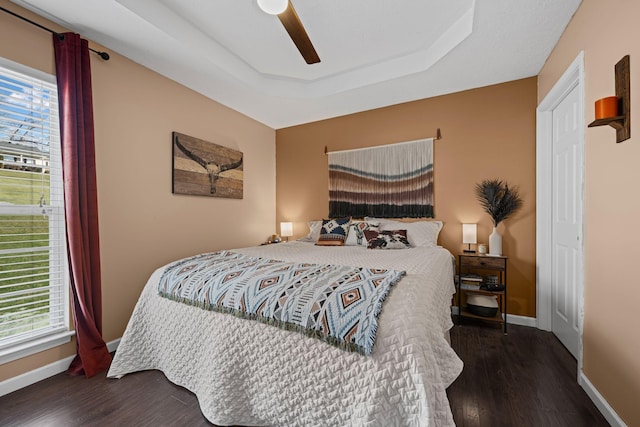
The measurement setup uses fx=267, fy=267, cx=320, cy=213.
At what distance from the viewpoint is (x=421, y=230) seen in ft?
9.96

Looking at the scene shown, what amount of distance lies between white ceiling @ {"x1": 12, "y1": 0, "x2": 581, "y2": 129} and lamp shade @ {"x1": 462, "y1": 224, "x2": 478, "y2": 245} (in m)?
1.57

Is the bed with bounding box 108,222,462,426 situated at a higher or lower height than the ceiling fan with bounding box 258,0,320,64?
lower

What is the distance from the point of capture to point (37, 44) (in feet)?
6.18

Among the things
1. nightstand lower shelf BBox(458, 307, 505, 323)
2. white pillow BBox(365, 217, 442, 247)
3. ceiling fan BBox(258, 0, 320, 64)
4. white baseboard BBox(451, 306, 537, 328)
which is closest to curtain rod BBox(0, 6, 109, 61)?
ceiling fan BBox(258, 0, 320, 64)

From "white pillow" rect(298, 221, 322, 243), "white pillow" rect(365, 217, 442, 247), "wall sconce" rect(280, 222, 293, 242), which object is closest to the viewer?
"white pillow" rect(365, 217, 442, 247)

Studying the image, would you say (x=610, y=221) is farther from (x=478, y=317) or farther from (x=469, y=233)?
(x=478, y=317)

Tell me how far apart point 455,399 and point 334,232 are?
78.3 inches

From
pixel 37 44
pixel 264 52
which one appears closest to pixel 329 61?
pixel 264 52

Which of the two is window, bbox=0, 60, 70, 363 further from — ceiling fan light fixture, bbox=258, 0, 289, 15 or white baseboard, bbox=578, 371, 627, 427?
white baseboard, bbox=578, 371, 627, 427

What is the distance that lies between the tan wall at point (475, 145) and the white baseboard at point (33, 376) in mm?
3118

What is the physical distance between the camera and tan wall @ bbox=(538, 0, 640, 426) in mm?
1309

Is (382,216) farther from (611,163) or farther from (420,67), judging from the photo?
(611,163)

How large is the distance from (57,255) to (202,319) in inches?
54.2

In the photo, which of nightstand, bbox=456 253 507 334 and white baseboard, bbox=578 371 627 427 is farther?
nightstand, bbox=456 253 507 334
